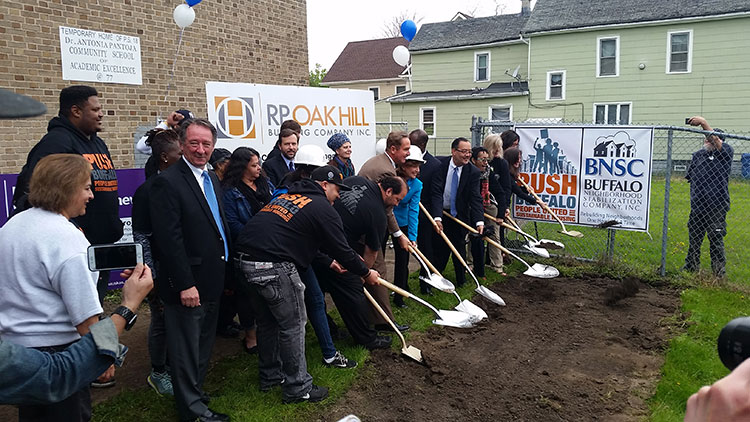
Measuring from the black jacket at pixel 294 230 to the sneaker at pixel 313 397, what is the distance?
1.00 meters

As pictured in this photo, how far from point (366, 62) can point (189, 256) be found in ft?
130

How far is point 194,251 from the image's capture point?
12.0ft

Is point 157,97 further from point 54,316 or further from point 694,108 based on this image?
point 694,108

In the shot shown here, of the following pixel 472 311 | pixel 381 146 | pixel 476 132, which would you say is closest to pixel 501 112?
pixel 381 146

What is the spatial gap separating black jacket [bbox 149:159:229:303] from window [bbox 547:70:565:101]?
23286mm

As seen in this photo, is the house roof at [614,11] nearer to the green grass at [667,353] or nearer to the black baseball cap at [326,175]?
the green grass at [667,353]

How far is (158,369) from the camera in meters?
4.34

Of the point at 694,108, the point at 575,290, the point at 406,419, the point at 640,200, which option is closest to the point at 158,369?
the point at 406,419

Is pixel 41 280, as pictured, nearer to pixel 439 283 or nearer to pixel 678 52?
pixel 439 283

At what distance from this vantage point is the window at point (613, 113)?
76.5ft

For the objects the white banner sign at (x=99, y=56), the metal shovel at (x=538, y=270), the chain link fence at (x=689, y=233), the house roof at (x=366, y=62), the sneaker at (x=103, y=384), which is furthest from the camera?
the house roof at (x=366, y=62)

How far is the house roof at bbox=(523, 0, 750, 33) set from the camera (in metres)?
21.2

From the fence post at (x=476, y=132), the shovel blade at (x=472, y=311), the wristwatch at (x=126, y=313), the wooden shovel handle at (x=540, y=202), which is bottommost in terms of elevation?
the shovel blade at (x=472, y=311)

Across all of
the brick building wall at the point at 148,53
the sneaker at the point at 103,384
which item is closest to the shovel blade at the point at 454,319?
the sneaker at the point at 103,384
